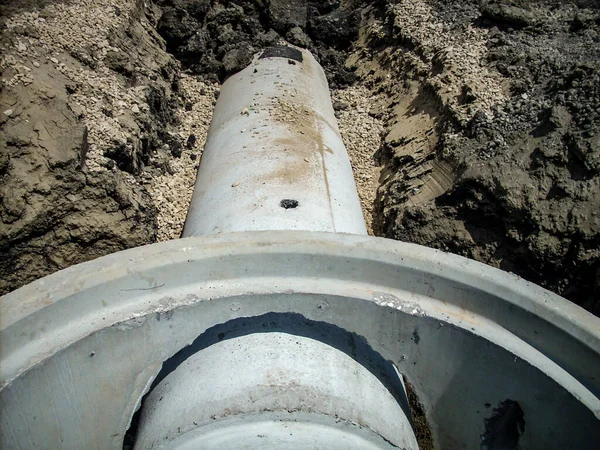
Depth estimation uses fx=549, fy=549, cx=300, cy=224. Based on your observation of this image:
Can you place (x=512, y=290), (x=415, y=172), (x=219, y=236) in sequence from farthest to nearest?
(x=415, y=172)
(x=219, y=236)
(x=512, y=290)

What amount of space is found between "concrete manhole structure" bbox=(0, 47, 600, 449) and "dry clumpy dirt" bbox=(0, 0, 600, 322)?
861 mm

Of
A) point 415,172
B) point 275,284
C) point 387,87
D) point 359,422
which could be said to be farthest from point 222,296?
point 387,87

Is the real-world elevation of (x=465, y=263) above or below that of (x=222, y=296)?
above

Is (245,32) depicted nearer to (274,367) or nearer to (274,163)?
(274,163)

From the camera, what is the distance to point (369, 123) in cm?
456

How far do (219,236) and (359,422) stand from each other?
100cm

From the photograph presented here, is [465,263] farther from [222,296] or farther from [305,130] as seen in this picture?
[305,130]

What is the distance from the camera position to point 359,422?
191 centimetres

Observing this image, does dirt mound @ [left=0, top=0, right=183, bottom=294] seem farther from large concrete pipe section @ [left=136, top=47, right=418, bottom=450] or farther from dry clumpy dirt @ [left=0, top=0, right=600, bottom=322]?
large concrete pipe section @ [left=136, top=47, right=418, bottom=450]

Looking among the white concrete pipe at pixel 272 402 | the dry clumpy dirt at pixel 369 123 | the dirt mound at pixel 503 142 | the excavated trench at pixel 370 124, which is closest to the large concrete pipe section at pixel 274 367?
the white concrete pipe at pixel 272 402

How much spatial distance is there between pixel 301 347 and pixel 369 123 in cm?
280

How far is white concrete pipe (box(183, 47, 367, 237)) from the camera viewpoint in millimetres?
2846

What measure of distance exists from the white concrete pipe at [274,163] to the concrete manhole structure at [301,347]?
350mm

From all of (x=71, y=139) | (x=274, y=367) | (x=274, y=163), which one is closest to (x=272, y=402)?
(x=274, y=367)
